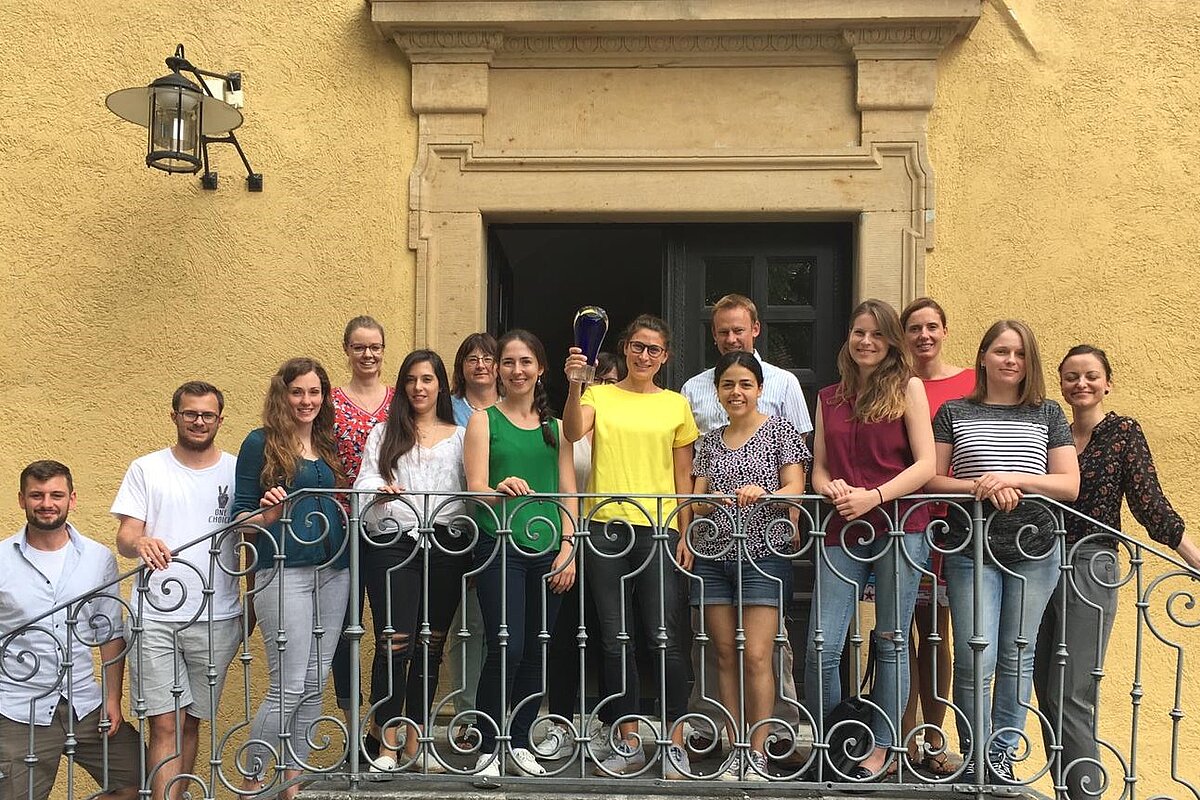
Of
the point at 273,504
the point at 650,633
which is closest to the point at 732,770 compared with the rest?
the point at 650,633

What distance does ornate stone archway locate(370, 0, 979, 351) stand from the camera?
6.61 meters

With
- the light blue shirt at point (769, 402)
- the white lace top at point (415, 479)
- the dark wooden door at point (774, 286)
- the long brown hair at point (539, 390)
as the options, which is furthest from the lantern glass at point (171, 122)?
the light blue shirt at point (769, 402)

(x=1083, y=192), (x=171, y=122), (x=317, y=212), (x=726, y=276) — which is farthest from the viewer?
(x=726, y=276)

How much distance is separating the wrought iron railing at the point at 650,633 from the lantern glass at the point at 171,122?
1857 millimetres

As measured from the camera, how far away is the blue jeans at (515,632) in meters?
5.10

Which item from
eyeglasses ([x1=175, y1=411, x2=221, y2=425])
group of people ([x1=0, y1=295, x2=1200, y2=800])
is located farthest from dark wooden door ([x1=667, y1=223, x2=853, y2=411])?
eyeglasses ([x1=175, y1=411, x2=221, y2=425])

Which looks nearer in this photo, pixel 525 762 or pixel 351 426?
pixel 525 762

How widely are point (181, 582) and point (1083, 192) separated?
14.4 ft

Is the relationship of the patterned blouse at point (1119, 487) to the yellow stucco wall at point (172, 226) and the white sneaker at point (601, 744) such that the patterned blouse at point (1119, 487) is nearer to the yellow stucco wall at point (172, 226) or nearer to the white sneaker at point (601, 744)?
the white sneaker at point (601, 744)

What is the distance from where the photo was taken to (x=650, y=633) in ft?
16.9

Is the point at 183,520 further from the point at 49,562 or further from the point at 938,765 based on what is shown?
the point at 938,765

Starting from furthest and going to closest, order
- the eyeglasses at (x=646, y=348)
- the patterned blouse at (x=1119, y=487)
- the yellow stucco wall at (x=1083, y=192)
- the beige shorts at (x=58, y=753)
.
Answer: the yellow stucco wall at (x=1083, y=192) → the eyeglasses at (x=646, y=348) → the beige shorts at (x=58, y=753) → the patterned blouse at (x=1119, y=487)

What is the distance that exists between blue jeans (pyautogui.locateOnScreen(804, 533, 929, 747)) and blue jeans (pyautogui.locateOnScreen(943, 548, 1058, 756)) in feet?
0.57

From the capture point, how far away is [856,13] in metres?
6.53
